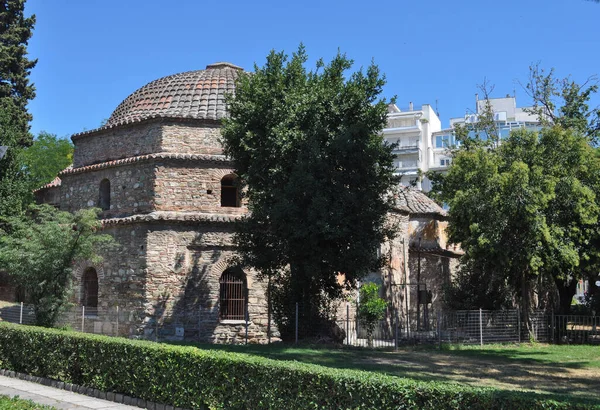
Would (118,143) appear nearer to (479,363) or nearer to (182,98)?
(182,98)

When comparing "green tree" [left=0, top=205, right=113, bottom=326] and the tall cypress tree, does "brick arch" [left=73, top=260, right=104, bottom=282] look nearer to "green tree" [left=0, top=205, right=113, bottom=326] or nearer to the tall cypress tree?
"green tree" [left=0, top=205, right=113, bottom=326]

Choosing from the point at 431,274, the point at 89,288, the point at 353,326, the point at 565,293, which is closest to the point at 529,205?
the point at 353,326

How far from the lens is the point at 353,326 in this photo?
18953 millimetres

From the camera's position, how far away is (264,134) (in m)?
16.0

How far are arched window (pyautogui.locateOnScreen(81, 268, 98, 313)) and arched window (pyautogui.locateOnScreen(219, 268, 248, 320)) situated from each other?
4.30 metres

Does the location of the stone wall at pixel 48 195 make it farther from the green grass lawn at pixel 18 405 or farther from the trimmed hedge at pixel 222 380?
the green grass lawn at pixel 18 405

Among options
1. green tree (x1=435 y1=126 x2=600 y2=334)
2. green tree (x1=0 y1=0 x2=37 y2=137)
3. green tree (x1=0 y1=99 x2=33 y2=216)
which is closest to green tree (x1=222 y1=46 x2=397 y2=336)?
green tree (x1=435 y1=126 x2=600 y2=334)

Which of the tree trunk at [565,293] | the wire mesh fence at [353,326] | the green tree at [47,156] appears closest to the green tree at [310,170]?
the wire mesh fence at [353,326]

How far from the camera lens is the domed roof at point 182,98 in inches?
783

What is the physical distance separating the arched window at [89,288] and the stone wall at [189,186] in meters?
3.40

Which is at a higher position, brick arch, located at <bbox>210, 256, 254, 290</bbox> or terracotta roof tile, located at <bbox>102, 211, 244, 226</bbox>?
terracotta roof tile, located at <bbox>102, 211, 244, 226</bbox>

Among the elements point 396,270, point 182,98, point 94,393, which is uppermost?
point 182,98

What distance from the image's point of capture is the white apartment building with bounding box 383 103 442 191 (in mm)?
55188

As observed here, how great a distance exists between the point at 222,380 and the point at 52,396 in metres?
3.59
